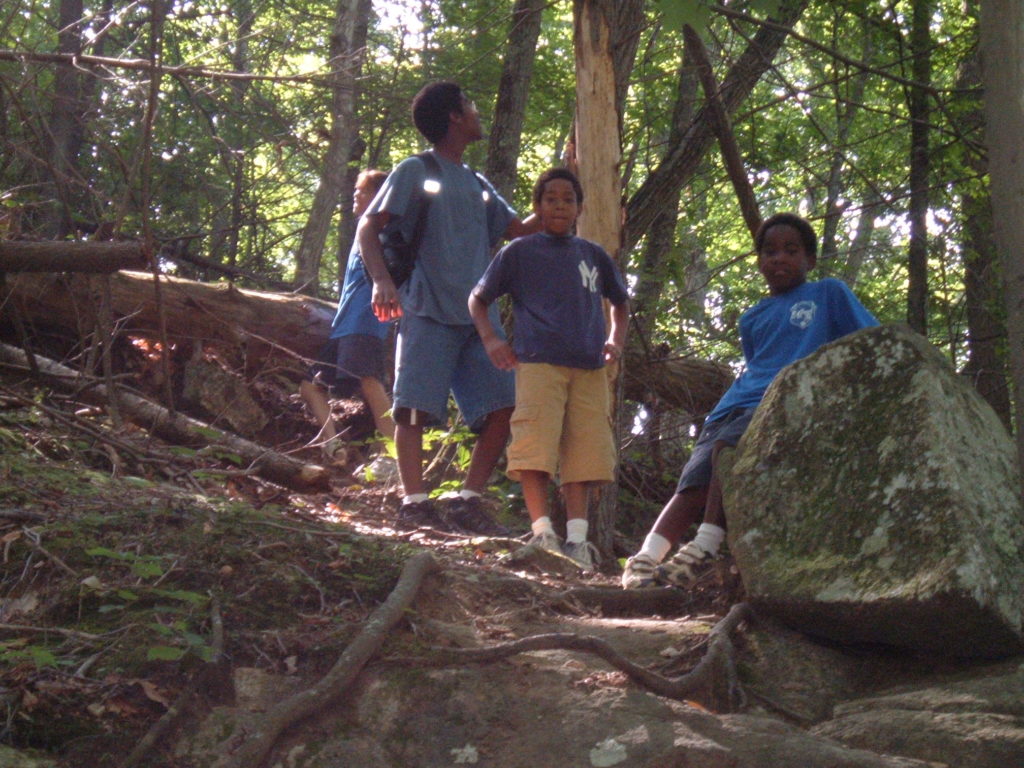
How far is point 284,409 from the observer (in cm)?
802

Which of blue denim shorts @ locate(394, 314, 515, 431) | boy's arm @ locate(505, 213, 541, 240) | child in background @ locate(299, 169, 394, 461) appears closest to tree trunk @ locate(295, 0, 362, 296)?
child in background @ locate(299, 169, 394, 461)

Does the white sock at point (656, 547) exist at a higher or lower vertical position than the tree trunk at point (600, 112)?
lower

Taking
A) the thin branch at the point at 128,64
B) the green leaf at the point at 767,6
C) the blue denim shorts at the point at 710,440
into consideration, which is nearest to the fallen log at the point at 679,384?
the thin branch at the point at 128,64

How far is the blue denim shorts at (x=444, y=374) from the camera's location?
550 centimetres

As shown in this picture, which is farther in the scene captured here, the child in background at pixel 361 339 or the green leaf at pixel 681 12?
the child in background at pixel 361 339

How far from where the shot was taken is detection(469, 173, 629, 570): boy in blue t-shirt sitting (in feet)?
16.9

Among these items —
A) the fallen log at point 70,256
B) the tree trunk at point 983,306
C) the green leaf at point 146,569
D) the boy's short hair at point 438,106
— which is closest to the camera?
the green leaf at point 146,569

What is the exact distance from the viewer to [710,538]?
4375mm

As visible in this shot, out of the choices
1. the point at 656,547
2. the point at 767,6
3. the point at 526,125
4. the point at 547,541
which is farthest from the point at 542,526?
the point at 526,125

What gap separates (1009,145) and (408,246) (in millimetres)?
3252

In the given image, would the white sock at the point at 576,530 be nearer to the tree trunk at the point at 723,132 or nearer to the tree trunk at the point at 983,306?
the tree trunk at the point at 723,132

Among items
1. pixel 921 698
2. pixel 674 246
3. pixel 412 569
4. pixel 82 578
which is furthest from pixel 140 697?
pixel 674 246

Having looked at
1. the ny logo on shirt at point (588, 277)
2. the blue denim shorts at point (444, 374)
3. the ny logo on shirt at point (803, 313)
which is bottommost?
the blue denim shorts at point (444, 374)

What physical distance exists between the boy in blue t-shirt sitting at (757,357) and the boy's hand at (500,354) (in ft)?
3.31
